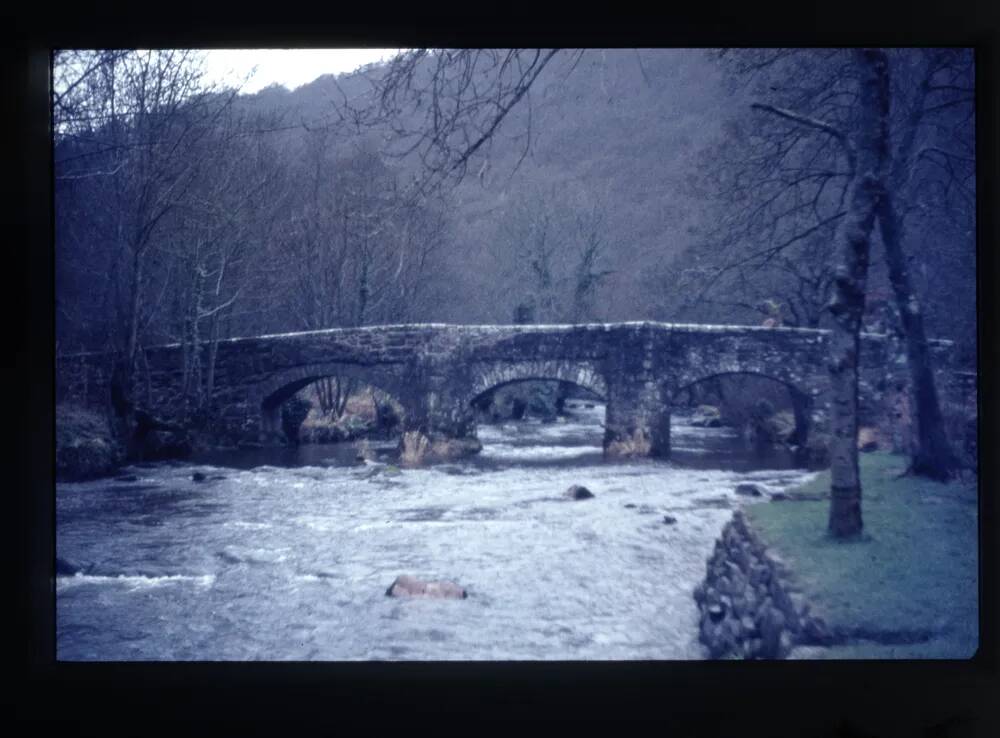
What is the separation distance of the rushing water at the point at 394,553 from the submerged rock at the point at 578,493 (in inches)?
1.0

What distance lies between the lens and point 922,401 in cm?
317

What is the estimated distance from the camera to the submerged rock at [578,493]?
3.38 m

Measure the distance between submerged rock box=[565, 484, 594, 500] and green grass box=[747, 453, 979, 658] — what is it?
65 centimetres

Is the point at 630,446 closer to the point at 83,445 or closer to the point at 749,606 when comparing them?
the point at 749,606

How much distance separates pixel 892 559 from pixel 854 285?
111cm

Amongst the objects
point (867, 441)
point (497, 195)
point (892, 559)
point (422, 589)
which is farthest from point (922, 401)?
point (422, 589)

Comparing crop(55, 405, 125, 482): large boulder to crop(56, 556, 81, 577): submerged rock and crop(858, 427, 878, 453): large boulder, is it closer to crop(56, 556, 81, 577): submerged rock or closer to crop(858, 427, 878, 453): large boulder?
crop(56, 556, 81, 577): submerged rock

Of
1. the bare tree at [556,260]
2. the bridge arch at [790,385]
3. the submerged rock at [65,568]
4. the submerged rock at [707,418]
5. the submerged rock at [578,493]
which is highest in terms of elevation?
the bare tree at [556,260]

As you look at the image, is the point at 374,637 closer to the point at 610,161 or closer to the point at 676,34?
the point at 610,161

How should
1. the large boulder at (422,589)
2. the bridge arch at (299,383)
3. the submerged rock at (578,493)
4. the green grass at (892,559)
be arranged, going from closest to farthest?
the green grass at (892,559), the large boulder at (422,589), the submerged rock at (578,493), the bridge arch at (299,383)

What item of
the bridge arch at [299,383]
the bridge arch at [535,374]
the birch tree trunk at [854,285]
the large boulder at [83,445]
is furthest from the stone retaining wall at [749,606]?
the large boulder at [83,445]

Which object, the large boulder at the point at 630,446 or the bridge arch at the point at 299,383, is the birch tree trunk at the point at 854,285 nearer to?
the large boulder at the point at 630,446

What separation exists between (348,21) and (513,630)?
237 cm

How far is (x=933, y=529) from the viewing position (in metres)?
3.14
